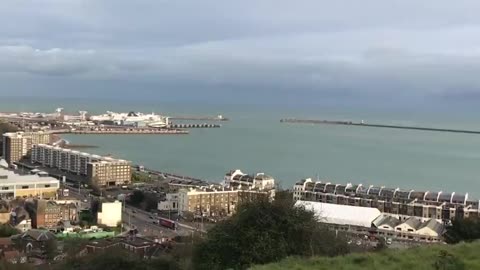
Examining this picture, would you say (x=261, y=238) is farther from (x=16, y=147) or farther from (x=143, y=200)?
(x=16, y=147)

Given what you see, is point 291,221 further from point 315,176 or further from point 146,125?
point 146,125

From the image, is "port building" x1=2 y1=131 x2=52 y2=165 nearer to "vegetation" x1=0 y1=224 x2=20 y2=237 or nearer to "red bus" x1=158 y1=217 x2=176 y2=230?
"red bus" x1=158 y1=217 x2=176 y2=230

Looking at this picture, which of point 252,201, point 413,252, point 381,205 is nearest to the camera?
point 413,252

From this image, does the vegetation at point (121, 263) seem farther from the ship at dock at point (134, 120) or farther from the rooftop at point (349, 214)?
the ship at dock at point (134, 120)

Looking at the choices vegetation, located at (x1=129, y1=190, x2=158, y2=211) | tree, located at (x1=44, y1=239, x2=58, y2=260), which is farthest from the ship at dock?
tree, located at (x1=44, y1=239, x2=58, y2=260)

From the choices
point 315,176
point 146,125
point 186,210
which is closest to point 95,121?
point 146,125

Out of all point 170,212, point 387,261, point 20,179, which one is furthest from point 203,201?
point 387,261

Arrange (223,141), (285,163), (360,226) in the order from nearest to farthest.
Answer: (360,226) < (285,163) < (223,141)
